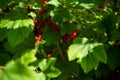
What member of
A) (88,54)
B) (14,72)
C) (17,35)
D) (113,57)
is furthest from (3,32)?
(14,72)

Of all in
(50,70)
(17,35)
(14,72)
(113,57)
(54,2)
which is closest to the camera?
(14,72)

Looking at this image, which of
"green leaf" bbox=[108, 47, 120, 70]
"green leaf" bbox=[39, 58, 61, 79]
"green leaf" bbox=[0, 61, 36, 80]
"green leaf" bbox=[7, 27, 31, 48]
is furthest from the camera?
"green leaf" bbox=[108, 47, 120, 70]

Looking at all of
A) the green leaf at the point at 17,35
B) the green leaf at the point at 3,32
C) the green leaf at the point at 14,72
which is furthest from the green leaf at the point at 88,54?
the green leaf at the point at 14,72

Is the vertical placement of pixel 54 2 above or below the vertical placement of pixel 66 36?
above

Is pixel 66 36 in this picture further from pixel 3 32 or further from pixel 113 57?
pixel 3 32

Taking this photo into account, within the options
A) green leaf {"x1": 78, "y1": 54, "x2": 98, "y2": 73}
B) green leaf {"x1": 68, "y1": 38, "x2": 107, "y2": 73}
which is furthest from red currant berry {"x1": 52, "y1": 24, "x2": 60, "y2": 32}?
green leaf {"x1": 78, "y1": 54, "x2": 98, "y2": 73}

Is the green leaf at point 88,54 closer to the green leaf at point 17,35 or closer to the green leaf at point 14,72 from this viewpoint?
the green leaf at point 17,35

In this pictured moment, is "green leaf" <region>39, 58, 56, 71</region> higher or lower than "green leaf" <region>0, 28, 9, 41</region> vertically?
lower

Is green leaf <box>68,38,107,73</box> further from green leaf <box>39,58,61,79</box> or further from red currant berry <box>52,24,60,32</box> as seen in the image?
red currant berry <box>52,24,60,32</box>

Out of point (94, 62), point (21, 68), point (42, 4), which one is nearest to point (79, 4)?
point (42, 4)
